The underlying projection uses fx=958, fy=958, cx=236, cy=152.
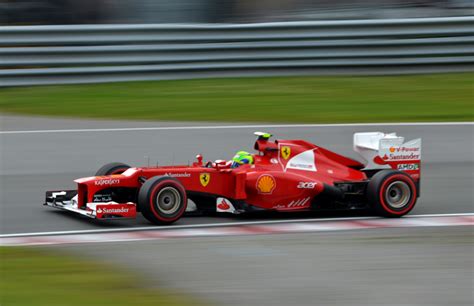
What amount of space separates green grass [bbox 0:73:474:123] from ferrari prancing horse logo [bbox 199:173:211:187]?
4.41 metres

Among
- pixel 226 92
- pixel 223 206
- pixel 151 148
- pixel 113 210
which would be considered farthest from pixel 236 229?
pixel 226 92

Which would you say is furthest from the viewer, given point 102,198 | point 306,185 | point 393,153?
point 393,153

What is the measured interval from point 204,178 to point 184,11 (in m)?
6.34

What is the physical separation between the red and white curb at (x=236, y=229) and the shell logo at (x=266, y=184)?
1.00 feet

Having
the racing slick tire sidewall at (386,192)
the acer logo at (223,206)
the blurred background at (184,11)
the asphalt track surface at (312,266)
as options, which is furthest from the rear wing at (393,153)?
the blurred background at (184,11)

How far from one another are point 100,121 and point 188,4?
274 cm

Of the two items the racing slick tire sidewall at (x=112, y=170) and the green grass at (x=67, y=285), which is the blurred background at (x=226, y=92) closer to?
the green grass at (x=67, y=285)

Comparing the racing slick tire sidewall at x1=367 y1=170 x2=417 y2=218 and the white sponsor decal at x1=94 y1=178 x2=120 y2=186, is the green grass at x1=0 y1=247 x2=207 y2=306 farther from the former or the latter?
the racing slick tire sidewall at x1=367 y1=170 x2=417 y2=218

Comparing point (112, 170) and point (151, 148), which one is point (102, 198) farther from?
point (151, 148)

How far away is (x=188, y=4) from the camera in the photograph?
14805 mm

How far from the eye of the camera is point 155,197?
8586 mm

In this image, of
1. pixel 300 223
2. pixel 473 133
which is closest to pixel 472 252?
pixel 300 223

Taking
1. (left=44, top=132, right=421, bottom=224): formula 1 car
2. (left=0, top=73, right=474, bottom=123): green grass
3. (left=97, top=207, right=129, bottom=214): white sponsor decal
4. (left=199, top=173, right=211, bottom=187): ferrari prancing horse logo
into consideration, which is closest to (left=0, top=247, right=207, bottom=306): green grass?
(left=97, top=207, right=129, bottom=214): white sponsor decal

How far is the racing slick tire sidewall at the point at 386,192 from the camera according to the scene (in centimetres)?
934
